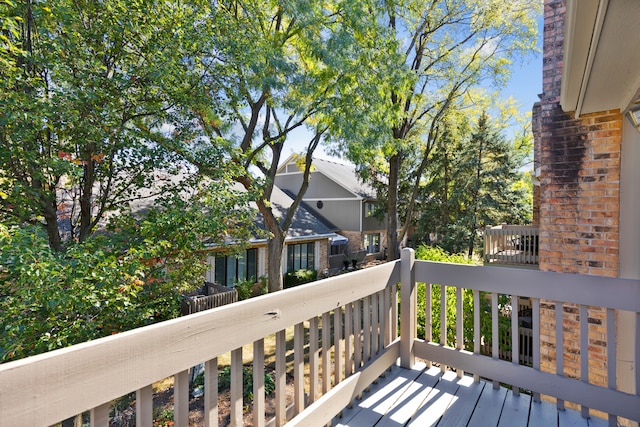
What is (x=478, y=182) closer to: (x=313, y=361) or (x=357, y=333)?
(x=357, y=333)

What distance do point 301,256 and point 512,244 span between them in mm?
8649

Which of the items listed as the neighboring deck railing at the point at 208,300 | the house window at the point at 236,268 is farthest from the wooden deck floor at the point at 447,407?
the house window at the point at 236,268

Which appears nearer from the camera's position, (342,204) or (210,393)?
(210,393)

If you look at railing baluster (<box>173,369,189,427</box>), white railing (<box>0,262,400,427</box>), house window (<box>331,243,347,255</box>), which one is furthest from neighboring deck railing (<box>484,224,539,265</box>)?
house window (<box>331,243,347,255</box>)

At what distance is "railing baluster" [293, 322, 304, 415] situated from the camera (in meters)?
1.89

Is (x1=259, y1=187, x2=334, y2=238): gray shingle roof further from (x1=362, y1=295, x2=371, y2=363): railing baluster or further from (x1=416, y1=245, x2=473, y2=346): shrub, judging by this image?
(x1=362, y1=295, x2=371, y2=363): railing baluster

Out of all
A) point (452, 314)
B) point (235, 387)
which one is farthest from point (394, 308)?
point (452, 314)

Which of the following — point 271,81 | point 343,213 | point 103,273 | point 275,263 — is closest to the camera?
point 103,273

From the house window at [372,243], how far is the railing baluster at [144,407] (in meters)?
19.1

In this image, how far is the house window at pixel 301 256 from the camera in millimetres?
14445

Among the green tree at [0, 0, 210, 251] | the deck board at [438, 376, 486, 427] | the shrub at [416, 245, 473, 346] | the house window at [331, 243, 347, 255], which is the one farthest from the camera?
the house window at [331, 243, 347, 255]

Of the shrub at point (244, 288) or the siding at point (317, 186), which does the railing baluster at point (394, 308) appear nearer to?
the shrub at point (244, 288)

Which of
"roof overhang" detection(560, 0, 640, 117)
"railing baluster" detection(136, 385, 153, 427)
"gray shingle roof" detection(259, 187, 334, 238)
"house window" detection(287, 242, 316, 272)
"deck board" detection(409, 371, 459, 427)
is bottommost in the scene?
"house window" detection(287, 242, 316, 272)

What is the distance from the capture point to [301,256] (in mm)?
14984
